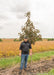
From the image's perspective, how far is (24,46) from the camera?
623 cm

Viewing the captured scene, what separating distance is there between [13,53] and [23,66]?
16.8 feet

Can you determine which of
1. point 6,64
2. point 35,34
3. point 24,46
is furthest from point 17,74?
point 35,34

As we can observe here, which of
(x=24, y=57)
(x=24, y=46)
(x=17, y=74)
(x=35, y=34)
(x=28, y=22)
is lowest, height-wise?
(x=17, y=74)

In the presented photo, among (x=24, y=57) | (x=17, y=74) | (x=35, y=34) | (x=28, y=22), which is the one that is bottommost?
(x=17, y=74)

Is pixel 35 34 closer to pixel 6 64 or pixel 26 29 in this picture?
pixel 26 29

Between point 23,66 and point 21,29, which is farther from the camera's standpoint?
point 21,29

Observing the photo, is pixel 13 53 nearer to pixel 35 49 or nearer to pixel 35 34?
pixel 35 49

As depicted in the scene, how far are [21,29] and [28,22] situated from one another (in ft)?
2.26

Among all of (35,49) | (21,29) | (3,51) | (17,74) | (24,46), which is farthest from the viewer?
(35,49)

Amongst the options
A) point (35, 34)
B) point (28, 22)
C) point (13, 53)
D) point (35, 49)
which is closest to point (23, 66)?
point (35, 34)

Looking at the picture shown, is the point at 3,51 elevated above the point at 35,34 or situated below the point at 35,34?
below

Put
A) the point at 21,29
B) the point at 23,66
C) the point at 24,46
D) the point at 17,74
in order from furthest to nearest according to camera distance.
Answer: the point at 21,29 < the point at 23,66 < the point at 24,46 < the point at 17,74

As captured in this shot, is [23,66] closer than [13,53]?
Yes

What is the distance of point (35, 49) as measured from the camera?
15.1 meters
